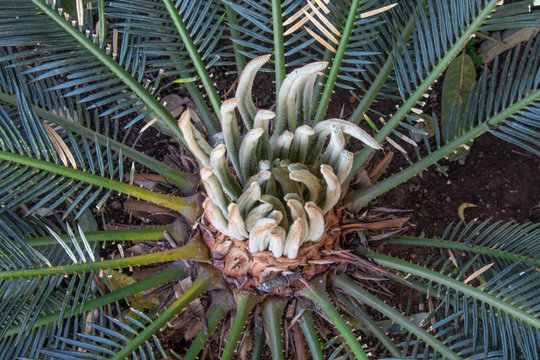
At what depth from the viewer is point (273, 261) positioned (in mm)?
1183

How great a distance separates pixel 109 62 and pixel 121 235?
416 millimetres

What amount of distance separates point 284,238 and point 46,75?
28.3 inches

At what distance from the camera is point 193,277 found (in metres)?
1.33

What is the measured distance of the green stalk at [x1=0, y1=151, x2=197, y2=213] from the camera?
1145mm

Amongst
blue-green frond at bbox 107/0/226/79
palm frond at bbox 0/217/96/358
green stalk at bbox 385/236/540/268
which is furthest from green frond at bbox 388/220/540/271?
palm frond at bbox 0/217/96/358

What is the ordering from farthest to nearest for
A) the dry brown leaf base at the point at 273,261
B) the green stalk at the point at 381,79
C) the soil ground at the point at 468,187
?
the soil ground at the point at 468,187 < the green stalk at the point at 381,79 < the dry brown leaf base at the point at 273,261

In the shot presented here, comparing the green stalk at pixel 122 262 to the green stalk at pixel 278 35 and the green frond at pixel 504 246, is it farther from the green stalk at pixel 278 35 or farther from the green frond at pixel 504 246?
the green frond at pixel 504 246

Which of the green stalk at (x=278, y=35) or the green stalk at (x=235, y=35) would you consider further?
the green stalk at (x=235, y=35)

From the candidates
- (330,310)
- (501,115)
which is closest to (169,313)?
(330,310)

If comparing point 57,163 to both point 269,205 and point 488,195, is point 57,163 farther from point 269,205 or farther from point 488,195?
point 488,195

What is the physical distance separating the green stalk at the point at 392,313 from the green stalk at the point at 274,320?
155mm

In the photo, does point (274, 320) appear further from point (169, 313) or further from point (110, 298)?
point (110, 298)

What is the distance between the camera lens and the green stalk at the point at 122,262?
1.09 meters

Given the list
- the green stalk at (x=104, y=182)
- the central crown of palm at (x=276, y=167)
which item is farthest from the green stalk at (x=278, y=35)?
the green stalk at (x=104, y=182)
